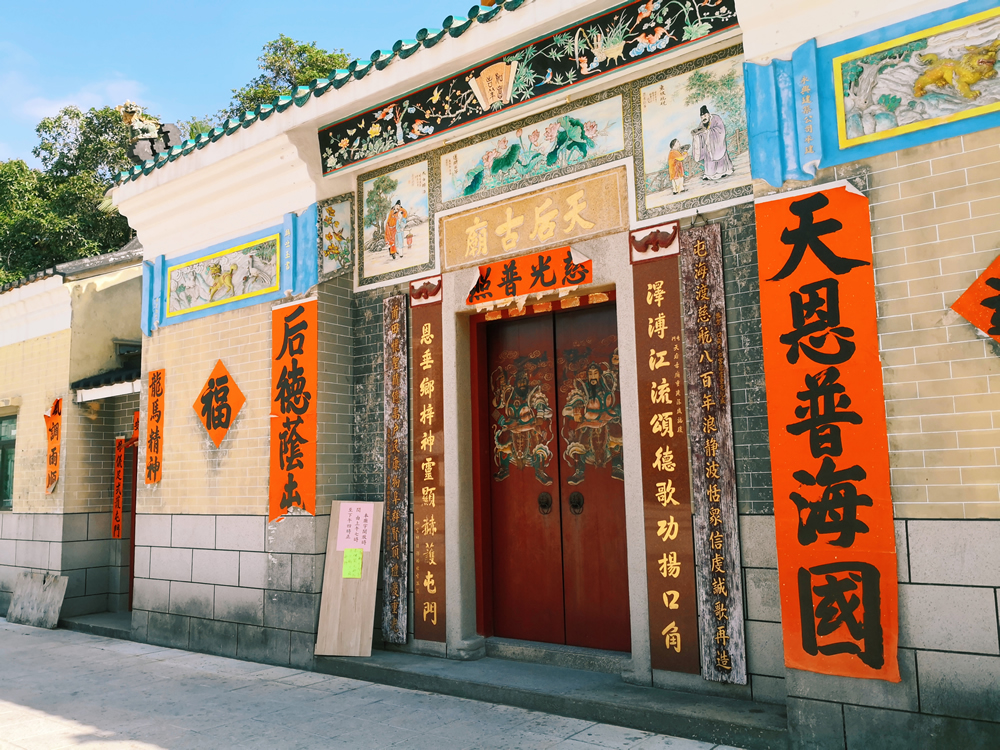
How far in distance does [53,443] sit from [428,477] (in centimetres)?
539

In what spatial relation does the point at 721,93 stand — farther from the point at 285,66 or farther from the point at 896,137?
the point at 285,66

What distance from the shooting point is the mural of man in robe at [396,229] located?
5.86 metres

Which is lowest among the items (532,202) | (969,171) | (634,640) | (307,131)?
(634,640)

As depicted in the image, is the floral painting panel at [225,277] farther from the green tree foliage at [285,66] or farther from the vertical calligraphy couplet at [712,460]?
the green tree foliage at [285,66]

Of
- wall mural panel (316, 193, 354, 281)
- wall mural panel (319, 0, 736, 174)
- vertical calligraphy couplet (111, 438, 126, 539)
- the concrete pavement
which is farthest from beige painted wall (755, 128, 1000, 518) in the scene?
vertical calligraphy couplet (111, 438, 126, 539)

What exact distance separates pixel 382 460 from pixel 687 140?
326 cm

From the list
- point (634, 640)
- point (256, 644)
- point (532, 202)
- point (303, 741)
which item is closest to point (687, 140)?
point (532, 202)

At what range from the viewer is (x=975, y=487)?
3.23m

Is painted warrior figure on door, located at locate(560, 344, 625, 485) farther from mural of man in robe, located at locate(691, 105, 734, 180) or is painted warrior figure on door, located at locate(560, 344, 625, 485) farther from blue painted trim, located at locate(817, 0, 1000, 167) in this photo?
blue painted trim, located at locate(817, 0, 1000, 167)

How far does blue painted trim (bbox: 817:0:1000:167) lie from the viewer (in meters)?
3.37

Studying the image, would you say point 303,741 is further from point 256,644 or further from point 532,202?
point 532,202

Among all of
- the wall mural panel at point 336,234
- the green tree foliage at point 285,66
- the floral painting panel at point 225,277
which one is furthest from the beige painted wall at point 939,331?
the green tree foliage at point 285,66

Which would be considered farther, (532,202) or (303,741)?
(532,202)

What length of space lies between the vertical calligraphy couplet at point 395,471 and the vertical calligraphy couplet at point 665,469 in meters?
1.99
